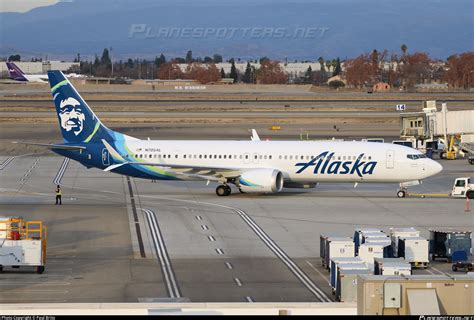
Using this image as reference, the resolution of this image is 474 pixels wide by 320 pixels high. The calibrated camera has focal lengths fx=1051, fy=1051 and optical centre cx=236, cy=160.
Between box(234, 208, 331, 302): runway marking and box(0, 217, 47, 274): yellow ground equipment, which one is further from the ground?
box(0, 217, 47, 274): yellow ground equipment

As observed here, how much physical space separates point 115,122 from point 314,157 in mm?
66123

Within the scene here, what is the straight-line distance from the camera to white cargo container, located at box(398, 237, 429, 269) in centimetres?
4481

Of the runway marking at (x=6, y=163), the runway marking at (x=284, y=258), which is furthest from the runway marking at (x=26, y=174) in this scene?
the runway marking at (x=284, y=258)

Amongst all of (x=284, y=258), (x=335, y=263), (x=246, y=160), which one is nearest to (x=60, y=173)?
(x=246, y=160)

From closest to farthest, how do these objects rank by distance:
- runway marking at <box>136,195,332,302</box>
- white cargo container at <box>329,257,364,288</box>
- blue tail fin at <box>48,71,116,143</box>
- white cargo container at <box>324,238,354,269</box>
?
white cargo container at <box>329,257,364,288</box>, runway marking at <box>136,195,332,302</box>, white cargo container at <box>324,238,354,269</box>, blue tail fin at <box>48,71,116,143</box>

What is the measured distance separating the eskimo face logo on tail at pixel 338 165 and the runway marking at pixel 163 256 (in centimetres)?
1155

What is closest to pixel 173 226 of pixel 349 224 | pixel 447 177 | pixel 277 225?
pixel 277 225

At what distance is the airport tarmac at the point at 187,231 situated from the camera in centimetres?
3966

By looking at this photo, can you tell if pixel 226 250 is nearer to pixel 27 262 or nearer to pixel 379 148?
pixel 27 262

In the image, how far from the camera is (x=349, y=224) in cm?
5603

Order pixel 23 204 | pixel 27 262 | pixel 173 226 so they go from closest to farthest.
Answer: pixel 27 262 → pixel 173 226 → pixel 23 204

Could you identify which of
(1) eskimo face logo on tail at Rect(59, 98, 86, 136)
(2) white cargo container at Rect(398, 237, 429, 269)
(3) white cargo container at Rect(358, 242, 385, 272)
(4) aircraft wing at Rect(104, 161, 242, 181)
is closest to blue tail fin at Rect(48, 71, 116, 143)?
(1) eskimo face logo on tail at Rect(59, 98, 86, 136)

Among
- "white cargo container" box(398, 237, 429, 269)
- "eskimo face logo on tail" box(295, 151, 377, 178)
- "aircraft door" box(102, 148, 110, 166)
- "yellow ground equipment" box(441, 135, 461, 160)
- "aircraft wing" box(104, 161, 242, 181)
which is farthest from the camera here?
"yellow ground equipment" box(441, 135, 461, 160)

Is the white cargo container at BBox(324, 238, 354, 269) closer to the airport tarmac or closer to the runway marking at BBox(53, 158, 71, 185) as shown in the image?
the airport tarmac
